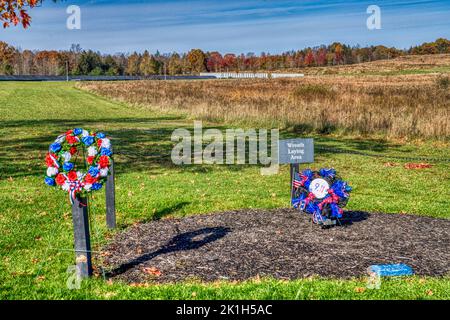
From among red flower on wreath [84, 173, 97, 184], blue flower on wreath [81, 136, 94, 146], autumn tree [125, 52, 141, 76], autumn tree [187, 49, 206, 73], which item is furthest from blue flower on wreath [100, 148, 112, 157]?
autumn tree [187, 49, 206, 73]

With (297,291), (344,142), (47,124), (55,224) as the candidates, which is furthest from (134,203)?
(47,124)

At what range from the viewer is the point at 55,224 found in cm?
856

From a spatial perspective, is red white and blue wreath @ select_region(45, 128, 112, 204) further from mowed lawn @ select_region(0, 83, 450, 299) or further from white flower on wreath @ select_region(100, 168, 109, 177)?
mowed lawn @ select_region(0, 83, 450, 299)

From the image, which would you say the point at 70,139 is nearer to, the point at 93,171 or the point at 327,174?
the point at 93,171

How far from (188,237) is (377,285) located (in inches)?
119

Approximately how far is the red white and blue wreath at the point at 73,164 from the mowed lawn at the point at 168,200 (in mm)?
1125

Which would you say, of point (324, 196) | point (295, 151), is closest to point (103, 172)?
point (324, 196)

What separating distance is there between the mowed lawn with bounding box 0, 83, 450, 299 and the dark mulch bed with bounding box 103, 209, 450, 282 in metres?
0.41

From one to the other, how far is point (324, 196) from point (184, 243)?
2265 mm

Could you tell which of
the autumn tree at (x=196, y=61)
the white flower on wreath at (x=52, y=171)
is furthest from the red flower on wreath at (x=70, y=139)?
Answer: the autumn tree at (x=196, y=61)

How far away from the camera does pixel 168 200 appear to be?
33.5 ft

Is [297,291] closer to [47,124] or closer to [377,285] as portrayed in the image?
[377,285]

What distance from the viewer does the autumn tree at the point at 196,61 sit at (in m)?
171

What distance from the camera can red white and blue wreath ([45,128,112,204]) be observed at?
583 centimetres
